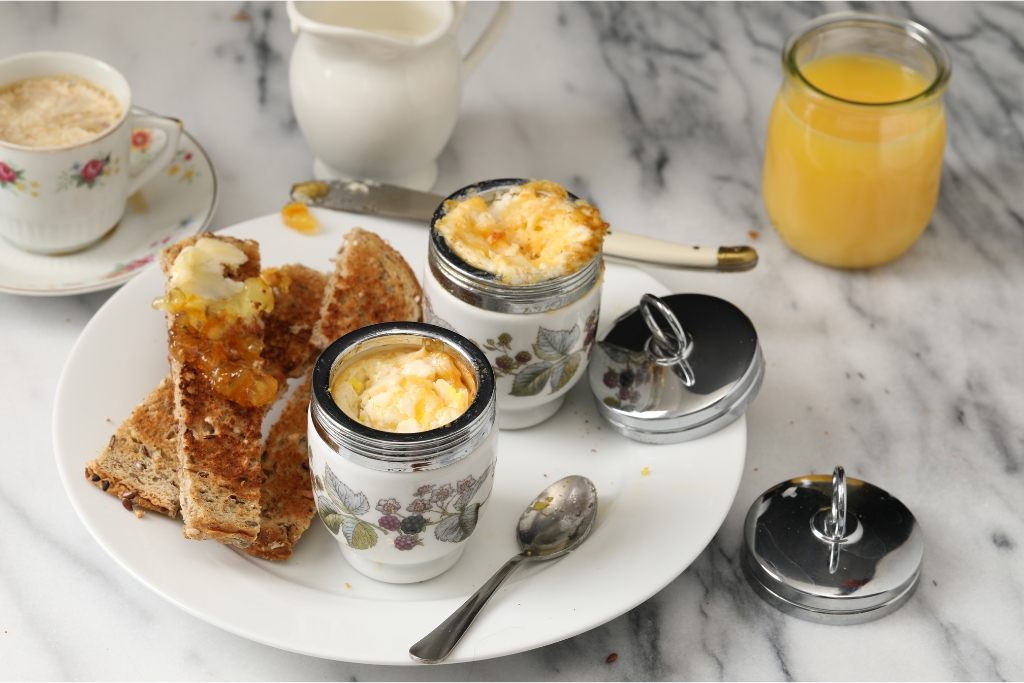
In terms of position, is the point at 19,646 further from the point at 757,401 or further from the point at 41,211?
the point at 757,401

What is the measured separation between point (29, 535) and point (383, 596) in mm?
857

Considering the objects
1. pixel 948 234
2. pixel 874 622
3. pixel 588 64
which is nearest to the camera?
pixel 874 622

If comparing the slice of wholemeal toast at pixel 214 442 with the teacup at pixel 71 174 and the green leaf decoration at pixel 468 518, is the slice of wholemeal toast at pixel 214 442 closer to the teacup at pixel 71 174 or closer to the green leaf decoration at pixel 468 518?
the green leaf decoration at pixel 468 518

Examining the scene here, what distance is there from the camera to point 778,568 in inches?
86.7

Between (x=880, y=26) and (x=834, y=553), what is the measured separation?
1557 millimetres

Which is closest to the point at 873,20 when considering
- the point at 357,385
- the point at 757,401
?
the point at 757,401

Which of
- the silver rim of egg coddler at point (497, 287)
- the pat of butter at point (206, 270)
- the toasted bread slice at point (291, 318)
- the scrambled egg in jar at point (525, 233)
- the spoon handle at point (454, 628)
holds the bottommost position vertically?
the spoon handle at point (454, 628)

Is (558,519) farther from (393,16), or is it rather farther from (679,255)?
(393,16)

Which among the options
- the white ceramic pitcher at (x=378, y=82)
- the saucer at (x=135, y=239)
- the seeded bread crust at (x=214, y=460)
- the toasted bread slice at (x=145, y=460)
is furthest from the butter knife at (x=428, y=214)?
the toasted bread slice at (x=145, y=460)

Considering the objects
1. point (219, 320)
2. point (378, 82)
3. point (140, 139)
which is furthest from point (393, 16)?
point (219, 320)

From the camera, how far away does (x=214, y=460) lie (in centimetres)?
216

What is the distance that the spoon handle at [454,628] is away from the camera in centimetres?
191

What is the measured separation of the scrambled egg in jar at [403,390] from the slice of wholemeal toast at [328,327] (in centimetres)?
37

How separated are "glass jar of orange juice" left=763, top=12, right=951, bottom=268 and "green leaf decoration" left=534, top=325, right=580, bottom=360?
3.37 ft
